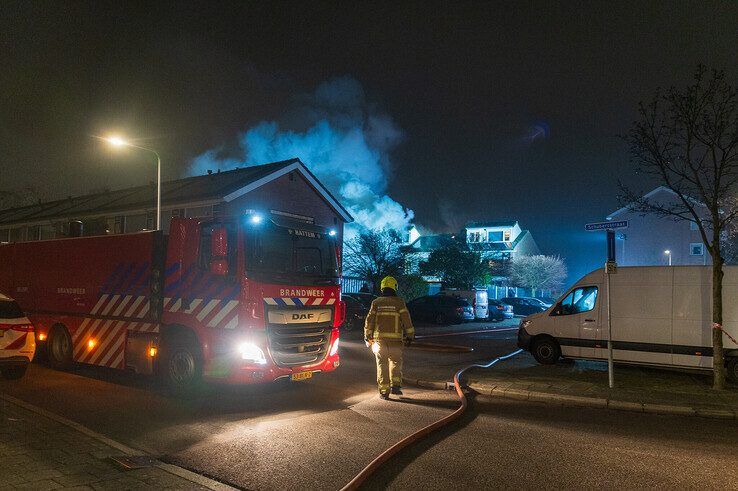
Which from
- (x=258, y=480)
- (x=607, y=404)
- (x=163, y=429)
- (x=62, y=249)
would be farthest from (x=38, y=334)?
(x=607, y=404)

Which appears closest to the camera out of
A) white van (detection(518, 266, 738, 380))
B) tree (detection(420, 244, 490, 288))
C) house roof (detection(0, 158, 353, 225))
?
white van (detection(518, 266, 738, 380))

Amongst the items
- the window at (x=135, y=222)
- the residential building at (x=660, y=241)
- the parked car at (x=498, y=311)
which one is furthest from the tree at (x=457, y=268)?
the window at (x=135, y=222)

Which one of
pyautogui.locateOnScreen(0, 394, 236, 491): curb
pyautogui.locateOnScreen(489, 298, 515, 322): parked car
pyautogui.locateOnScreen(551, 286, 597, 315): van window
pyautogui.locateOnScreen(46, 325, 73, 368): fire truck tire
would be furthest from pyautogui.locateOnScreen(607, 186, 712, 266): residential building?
pyautogui.locateOnScreen(0, 394, 236, 491): curb

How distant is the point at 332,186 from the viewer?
58.9 metres

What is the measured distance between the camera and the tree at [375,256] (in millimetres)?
34688

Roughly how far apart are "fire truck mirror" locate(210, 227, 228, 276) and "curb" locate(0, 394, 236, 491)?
265 cm

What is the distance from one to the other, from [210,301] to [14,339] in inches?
146

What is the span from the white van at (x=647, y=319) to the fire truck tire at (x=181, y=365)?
8286mm

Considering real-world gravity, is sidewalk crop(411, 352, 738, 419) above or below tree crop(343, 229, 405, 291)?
below

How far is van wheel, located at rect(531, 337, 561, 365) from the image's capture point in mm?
13070

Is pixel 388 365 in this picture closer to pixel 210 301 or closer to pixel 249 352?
pixel 249 352

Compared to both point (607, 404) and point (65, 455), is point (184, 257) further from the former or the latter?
point (607, 404)

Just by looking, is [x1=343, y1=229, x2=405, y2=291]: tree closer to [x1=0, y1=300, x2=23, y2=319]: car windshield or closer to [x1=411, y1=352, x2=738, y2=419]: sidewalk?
[x1=411, y1=352, x2=738, y2=419]: sidewalk

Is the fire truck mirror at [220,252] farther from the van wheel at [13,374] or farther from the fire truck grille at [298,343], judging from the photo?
the van wheel at [13,374]
